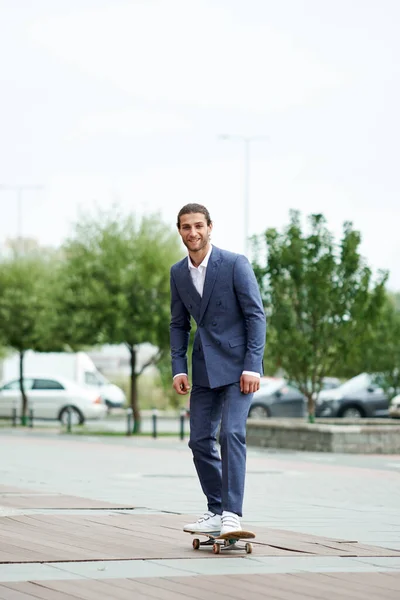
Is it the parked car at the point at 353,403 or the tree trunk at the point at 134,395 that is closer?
the tree trunk at the point at 134,395

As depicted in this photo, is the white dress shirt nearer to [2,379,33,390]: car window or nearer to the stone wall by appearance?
the stone wall

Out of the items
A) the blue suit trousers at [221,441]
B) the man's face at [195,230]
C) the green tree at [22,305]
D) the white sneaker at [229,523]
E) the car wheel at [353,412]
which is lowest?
the white sneaker at [229,523]

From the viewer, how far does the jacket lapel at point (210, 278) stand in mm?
8258

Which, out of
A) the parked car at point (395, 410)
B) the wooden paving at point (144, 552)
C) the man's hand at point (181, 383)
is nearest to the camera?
the wooden paving at point (144, 552)

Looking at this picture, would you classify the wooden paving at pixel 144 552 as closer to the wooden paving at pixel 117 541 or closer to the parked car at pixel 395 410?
the wooden paving at pixel 117 541

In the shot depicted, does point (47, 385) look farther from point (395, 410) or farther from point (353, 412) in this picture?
point (395, 410)

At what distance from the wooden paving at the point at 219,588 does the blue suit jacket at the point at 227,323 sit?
1541mm

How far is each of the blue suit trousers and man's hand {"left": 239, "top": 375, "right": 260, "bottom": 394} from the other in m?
0.08

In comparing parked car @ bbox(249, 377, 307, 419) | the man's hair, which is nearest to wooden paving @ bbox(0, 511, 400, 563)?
the man's hair

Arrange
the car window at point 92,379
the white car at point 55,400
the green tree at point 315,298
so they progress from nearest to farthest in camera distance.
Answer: the green tree at point 315,298, the white car at point 55,400, the car window at point 92,379

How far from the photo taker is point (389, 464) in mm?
19922

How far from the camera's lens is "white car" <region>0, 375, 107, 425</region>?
125 ft

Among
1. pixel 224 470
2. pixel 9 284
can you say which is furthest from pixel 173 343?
pixel 9 284

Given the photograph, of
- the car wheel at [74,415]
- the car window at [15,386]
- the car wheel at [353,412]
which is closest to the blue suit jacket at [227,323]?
the car wheel at [353,412]
